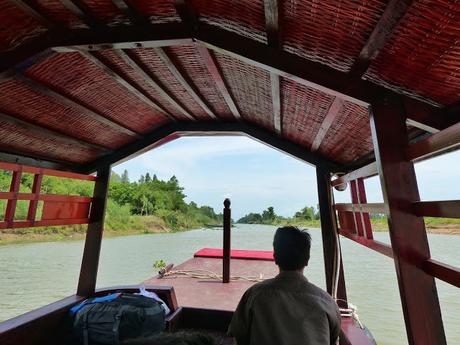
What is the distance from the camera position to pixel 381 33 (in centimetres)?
95

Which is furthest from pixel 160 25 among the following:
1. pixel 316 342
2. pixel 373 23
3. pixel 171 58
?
pixel 316 342

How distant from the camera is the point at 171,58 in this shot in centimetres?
174

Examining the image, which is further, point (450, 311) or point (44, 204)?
point (450, 311)

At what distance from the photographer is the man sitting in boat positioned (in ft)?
3.29

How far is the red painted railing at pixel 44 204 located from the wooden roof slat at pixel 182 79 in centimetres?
147

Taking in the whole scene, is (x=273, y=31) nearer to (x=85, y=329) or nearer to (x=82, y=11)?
(x=82, y=11)

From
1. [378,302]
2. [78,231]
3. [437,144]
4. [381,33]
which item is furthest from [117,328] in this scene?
[78,231]

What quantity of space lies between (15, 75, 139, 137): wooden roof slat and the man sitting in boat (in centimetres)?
189

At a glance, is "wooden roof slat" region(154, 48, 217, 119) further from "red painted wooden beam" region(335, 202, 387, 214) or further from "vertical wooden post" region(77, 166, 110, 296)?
"red painted wooden beam" region(335, 202, 387, 214)

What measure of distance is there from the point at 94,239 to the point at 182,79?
78.2 inches

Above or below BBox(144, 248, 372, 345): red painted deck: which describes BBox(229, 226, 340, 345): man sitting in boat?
above

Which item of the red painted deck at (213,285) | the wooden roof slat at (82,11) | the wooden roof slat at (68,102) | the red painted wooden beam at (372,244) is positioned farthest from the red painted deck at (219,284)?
the wooden roof slat at (82,11)

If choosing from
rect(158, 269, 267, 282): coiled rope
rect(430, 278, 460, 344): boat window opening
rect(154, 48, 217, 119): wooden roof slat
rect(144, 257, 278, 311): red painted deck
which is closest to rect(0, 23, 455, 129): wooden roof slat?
rect(154, 48, 217, 119): wooden roof slat

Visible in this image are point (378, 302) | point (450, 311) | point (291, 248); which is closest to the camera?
point (291, 248)
